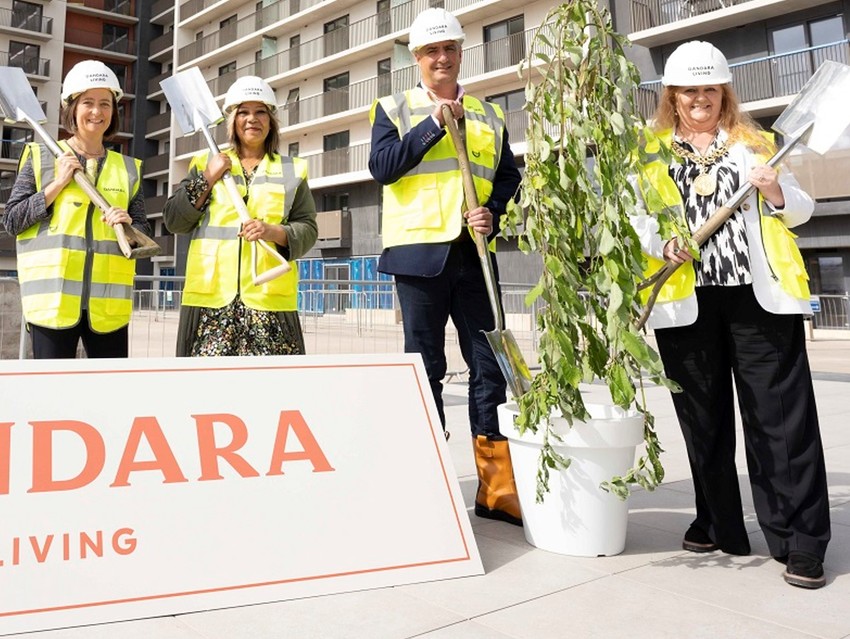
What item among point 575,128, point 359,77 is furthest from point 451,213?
point 359,77

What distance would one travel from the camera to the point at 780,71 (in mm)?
17453

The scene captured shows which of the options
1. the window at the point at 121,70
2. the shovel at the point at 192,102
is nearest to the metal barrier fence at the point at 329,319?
the shovel at the point at 192,102

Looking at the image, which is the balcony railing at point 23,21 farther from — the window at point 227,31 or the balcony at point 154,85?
the window at point 227,31

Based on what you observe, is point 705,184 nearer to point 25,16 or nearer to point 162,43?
point 25,16

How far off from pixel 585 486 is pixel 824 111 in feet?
5.19

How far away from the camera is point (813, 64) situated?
1722 cm

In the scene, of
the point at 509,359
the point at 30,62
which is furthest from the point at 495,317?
the point at 30,62

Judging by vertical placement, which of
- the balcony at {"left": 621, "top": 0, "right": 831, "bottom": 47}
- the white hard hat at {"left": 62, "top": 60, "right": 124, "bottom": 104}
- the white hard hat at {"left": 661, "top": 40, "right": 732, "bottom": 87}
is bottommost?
the white hard hat at {"left": 661, "top": 40, "right": 732, "bottom": 87}

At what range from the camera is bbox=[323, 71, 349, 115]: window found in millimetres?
25516

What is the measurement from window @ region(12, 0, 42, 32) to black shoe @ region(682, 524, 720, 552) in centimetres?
3760

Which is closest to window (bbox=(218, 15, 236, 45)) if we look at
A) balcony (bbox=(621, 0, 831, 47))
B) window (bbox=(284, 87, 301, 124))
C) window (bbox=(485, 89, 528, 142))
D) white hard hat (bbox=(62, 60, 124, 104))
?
window (bbox=(284, 87, 301, 124))

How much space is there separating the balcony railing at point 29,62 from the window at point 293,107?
12.8 meters

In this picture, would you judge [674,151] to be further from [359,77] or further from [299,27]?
[299,27]

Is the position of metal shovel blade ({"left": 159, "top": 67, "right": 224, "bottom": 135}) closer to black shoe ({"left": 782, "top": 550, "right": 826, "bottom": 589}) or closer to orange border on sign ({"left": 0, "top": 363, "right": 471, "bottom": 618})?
orange border on sign ({"left": 0, "top": 363, "right": 471, "bottom": 618})
